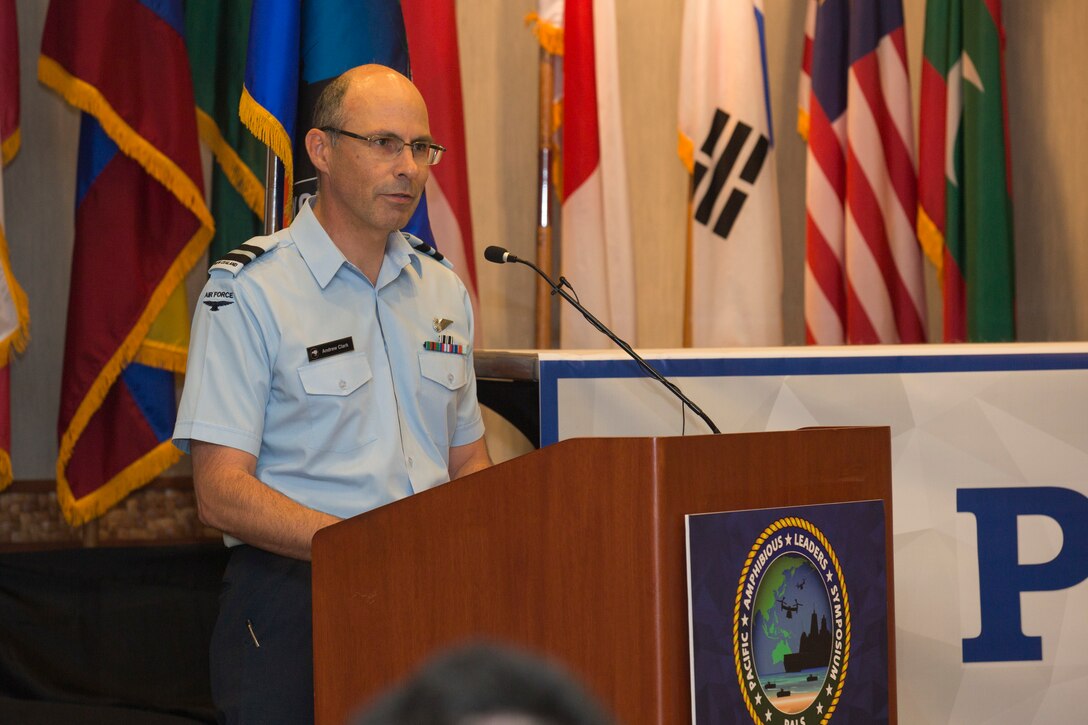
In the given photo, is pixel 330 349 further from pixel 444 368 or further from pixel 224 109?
pixel 224 109

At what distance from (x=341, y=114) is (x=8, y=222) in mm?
1933

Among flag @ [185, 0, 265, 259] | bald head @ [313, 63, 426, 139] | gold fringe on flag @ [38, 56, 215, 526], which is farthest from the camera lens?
flag @ [185, 0, 265, 259]

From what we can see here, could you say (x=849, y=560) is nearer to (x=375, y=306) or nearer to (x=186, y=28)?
(x=375, y=306)

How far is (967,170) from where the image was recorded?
3576mm

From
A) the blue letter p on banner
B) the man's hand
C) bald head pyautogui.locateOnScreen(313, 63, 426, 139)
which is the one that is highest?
bald head pyautogui.locateOnScreen(313, 63, 426, 139)

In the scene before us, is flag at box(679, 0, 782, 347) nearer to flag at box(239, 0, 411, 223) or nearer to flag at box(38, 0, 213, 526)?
flag at box(239, 0, 411, 223)

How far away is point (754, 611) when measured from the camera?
132 centimetres

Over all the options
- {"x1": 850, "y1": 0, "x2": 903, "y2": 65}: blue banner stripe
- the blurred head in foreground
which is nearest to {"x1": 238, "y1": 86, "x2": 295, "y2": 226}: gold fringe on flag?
{"x1": 850, "y1": 0, "x2": 903, "y2": 65}: blue banner stripe

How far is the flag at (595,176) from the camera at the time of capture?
354cm

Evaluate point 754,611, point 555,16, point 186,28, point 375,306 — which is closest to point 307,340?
point 375,306

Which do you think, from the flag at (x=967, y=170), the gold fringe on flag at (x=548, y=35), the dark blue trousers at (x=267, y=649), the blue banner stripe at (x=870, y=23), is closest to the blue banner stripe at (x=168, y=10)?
the gold fringe on flag at (x=548, y=35)

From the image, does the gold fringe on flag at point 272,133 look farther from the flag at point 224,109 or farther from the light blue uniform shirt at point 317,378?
the light blue uniform shirt at point 317,378

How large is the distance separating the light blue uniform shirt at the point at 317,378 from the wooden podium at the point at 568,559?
1.20 ft

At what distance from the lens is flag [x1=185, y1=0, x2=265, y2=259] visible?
322 centimetres
